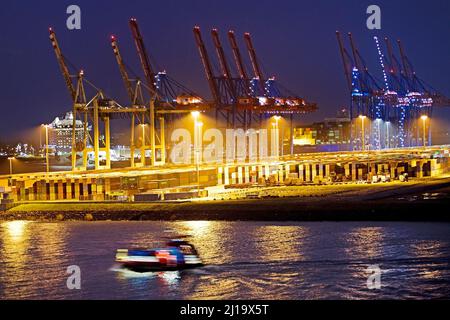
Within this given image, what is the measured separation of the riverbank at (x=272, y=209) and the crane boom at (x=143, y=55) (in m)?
37.0

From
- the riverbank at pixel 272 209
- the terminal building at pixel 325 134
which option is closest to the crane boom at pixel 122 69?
the riverbank at pixel 272 209

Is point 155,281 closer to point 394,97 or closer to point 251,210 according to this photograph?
point 251,210

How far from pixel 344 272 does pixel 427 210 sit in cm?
1253

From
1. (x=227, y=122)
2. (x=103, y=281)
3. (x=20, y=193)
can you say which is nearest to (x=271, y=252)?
(x=103, y=281)

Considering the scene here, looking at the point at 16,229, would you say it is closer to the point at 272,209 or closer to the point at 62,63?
the point at 272,209

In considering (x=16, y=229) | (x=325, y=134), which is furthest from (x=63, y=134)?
(x=16, y=229)

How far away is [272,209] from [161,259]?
11731 mm

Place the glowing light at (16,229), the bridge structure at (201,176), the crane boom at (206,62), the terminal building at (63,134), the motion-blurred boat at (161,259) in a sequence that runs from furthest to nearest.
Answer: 1. the terminal building at (63,134)
2. the crane boom at (206,62)
3. the bridge structure at (201,176)
4. the glowing light at (16,229)
5. the motion-blurred boat at (161,259)

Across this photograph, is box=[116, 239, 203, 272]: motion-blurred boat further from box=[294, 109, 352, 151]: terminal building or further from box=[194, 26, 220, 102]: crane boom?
box=[294, 109, 352, 151]: terminal building

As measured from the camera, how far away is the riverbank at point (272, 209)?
30438 mm

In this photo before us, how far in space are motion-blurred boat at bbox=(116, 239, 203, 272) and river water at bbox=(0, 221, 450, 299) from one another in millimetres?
Answer: 363

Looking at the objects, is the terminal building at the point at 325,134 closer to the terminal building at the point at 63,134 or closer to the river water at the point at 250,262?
the terminal building at the point at 63,134

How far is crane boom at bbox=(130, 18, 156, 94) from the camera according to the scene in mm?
70938
